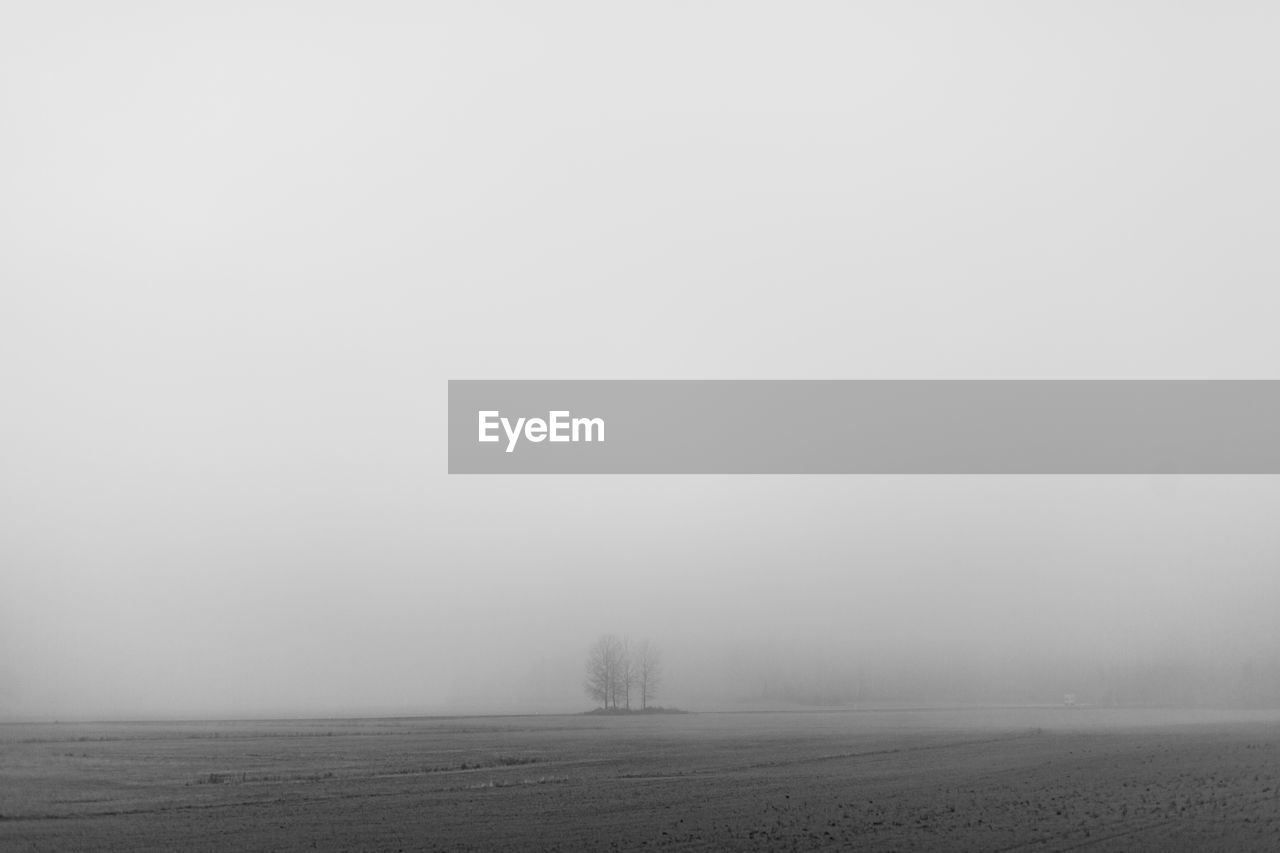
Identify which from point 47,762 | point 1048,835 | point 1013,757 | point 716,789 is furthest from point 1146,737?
point 47,762

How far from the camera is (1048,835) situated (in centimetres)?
3334

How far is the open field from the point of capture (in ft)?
111

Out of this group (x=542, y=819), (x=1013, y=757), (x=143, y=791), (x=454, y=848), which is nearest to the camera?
(x=454, y=848)

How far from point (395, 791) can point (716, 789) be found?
1405 centimetres

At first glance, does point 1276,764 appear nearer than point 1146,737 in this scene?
Yes

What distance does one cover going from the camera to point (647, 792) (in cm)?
4547

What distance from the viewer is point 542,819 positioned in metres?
38.0

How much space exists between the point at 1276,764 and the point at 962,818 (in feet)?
83.6

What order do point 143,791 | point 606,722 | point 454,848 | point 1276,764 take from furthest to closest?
1. point 606,722
2. point 1276,764
3. point 143,791
4. point 454,848

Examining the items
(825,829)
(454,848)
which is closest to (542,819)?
(454,848)

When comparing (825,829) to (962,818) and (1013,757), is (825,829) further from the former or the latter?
(1013,757)

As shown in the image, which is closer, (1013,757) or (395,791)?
(395,791)

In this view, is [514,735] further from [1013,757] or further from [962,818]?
[962,818]

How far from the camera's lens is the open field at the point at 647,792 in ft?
111
